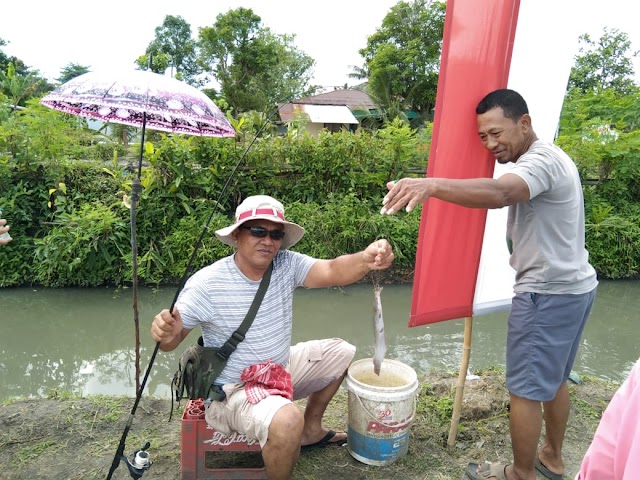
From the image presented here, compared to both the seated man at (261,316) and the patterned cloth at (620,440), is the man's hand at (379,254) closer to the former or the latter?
the seated man at (261,316)

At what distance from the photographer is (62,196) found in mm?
6867

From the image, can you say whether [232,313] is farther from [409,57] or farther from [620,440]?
[409,57]

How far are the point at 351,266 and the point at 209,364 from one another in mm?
850

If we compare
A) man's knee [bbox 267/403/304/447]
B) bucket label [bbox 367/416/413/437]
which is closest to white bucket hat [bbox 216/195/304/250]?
man's knee [bbox 267/403/304/447]

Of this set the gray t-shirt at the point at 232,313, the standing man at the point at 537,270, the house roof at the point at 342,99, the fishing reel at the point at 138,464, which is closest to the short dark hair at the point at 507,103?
the standing man at the point at 537,270

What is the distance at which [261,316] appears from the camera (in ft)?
7.73

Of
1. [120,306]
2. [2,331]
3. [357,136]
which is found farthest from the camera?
[357,136]

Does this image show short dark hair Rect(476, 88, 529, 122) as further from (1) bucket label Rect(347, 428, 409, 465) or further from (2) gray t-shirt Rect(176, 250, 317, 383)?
(1) bucket label Rect(347, 428, 409, 465)

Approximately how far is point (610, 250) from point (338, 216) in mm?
4578

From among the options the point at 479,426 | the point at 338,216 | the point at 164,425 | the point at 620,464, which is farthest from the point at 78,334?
the point at 620,464

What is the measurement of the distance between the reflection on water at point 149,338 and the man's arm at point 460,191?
9.54 feet

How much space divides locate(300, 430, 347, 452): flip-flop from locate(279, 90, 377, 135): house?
57.9ft

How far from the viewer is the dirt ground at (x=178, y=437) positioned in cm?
258

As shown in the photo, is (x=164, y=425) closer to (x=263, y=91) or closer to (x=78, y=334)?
(x=78, y=334)
